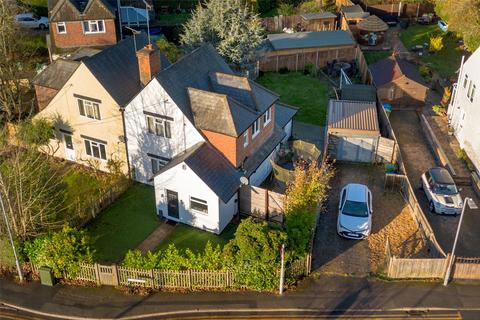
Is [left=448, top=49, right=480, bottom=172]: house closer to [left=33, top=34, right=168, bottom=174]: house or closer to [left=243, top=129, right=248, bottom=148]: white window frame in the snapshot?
[left=243, top=129, right=248, bottom=148]: white window frame

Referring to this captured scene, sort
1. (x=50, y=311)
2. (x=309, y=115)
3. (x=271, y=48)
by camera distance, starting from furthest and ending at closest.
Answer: (x=271, y=48)
(x=309, y=115)
(x=50, y=311)

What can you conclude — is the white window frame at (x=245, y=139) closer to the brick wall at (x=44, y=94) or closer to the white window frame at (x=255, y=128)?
the white window frame at (x=255, y=128)

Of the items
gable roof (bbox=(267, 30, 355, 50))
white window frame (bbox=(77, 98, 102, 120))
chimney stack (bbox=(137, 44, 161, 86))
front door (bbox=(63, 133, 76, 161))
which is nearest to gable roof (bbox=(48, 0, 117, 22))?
gable roof (bbox=(267, 30, 355, 50))

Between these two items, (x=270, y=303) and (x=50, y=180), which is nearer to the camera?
(x=270, y=303)

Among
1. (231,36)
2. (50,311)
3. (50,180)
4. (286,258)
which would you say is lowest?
(50,311)

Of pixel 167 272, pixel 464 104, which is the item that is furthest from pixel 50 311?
pixel 464 104

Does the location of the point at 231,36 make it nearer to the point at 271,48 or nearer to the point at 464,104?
the point at 271,48
